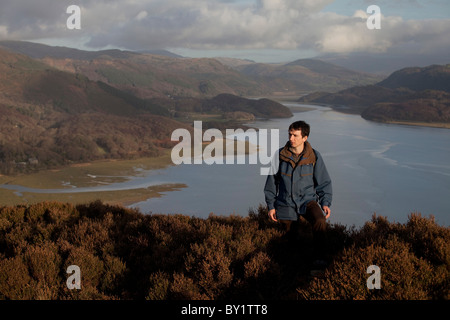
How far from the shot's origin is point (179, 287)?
4.05 metres

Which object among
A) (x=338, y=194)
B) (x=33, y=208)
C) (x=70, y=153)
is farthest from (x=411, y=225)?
(x=70, y=153)

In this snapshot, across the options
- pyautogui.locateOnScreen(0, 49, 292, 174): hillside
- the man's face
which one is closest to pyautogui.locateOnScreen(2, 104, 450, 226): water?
the man's face

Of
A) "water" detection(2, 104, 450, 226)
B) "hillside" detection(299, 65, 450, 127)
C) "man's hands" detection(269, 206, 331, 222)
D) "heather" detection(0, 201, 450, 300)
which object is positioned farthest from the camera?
"hillside" detection(299, 65, 450, 127)

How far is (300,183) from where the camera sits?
16.1ft

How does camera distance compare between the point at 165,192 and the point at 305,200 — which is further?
the point at 165,192

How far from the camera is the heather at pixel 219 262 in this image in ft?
12.2

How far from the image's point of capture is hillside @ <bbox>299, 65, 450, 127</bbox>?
4230 inches

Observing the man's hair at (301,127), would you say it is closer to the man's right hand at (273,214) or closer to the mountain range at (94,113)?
the man's right hand at (273,214)

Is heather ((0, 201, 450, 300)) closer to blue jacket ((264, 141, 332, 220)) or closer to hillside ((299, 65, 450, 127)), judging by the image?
blue jacket ((264, 141, 332, 220))

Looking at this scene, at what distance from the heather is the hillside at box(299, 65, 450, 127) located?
340 feet

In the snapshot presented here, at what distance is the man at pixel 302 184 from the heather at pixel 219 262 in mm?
426
